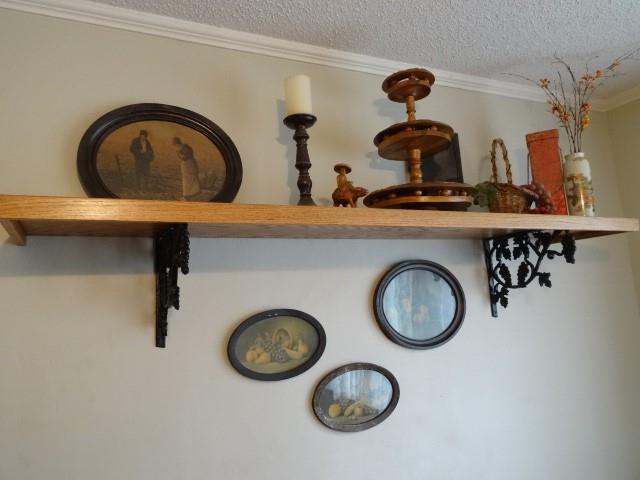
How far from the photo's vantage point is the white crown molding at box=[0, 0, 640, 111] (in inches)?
41.7

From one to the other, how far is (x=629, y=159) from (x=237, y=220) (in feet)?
5.29

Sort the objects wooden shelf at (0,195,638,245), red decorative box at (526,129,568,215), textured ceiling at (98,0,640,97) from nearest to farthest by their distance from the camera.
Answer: wooden shelf at (0,195,638,245) < textured ceiling at (98,0,640,97) < red decorative box at (526,129,568,215)

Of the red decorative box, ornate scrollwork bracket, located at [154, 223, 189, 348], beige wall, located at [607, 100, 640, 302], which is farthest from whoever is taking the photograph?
beige wall, located at [607, 100, 640, 302]

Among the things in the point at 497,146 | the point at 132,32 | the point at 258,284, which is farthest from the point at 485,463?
the point at 132,32

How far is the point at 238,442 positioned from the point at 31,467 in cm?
42

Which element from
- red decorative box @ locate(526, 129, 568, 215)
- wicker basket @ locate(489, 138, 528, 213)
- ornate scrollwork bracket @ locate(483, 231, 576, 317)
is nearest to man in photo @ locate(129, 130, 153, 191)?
wicker basket @ locate(489, 138, 528, 213)

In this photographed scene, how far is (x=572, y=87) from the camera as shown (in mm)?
1637

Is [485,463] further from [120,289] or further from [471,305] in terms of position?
[120,289]

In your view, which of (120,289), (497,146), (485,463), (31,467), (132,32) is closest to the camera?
(31,467)

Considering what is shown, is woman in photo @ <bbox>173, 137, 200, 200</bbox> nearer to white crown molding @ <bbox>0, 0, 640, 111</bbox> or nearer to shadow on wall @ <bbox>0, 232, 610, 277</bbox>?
Result: shadow on wall @ <bbox>0, 232, 610, 277</bbox>

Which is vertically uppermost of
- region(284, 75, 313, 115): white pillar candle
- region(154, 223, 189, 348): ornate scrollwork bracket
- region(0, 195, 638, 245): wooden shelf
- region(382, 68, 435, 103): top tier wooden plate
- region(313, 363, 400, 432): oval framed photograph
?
region(382, 68, 435, 103): top tier wooden plate

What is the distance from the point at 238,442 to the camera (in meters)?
1.05

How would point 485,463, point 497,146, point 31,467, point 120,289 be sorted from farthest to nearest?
point 497,146, point 485,463, point 120,289, point 31,467

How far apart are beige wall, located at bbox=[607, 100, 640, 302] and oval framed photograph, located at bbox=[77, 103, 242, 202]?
150 centimetres
